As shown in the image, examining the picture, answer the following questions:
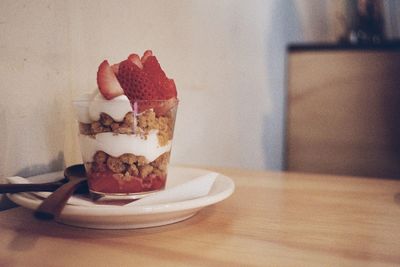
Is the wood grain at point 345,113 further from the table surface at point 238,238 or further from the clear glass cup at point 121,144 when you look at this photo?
the clear glass cup at point 121,144

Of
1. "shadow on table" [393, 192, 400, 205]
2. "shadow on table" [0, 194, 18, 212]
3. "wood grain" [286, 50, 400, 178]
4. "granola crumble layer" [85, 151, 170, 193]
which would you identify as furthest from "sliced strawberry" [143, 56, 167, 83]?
"wood grain" [286, 50, 400, 178]

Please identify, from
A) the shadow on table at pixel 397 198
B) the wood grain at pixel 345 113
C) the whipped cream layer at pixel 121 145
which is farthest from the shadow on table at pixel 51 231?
the wood grain at pixel 345 113

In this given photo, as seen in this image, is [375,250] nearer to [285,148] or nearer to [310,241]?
[310,241]

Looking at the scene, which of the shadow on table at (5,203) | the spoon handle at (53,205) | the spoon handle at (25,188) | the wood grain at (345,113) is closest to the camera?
the spoon handle at (53,205)

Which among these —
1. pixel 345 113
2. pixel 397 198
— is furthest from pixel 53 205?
pixel 345 113

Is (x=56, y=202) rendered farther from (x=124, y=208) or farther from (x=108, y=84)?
(x=108, y=84)

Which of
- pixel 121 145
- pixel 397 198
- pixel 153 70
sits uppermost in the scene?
pixel 153 70

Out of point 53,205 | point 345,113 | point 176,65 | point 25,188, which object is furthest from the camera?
point 345,113
